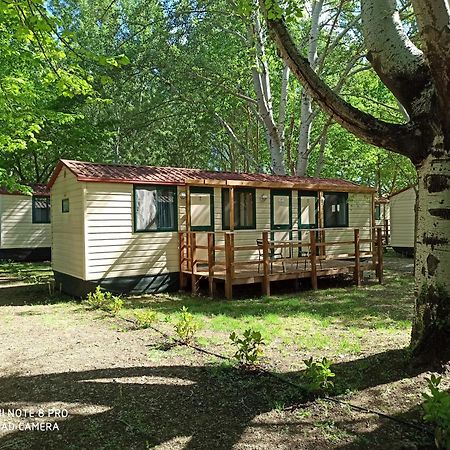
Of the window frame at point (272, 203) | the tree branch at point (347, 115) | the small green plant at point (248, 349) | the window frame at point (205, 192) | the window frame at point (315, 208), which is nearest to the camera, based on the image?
the tree branch at point (347, 115)

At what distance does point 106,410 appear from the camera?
3.29 metres

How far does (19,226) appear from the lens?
55.1 feet

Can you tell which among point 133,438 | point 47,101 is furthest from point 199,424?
point 47,101

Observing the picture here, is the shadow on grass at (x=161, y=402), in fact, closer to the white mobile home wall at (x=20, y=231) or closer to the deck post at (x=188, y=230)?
the deck post at (x=188, y=230)

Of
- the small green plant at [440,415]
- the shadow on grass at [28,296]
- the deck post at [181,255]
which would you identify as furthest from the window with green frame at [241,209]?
the small green plant at [440,415]

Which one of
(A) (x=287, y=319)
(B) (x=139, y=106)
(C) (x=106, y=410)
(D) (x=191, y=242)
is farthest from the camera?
(B) (x=139, y=106)

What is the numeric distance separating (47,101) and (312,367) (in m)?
15.6

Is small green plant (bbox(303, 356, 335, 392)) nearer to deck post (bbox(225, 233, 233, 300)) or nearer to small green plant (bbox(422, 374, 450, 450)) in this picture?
small green plant (bbox(422, 374, 450, 450))

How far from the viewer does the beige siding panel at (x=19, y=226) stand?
16.5 meters

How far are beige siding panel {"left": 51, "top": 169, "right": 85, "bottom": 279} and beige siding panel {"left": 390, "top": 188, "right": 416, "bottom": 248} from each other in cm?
1345

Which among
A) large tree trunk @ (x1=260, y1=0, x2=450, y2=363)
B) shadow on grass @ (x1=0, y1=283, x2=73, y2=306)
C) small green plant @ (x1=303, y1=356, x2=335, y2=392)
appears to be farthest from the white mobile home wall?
small green plant @ (x1=303, y1=356, x2=335, y2=392)

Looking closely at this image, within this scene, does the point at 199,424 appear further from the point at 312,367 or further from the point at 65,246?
the point at 65,246

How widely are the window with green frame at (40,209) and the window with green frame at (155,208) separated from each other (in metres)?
9.81

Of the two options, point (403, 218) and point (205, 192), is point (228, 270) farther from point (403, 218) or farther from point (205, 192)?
point (403, 218)
